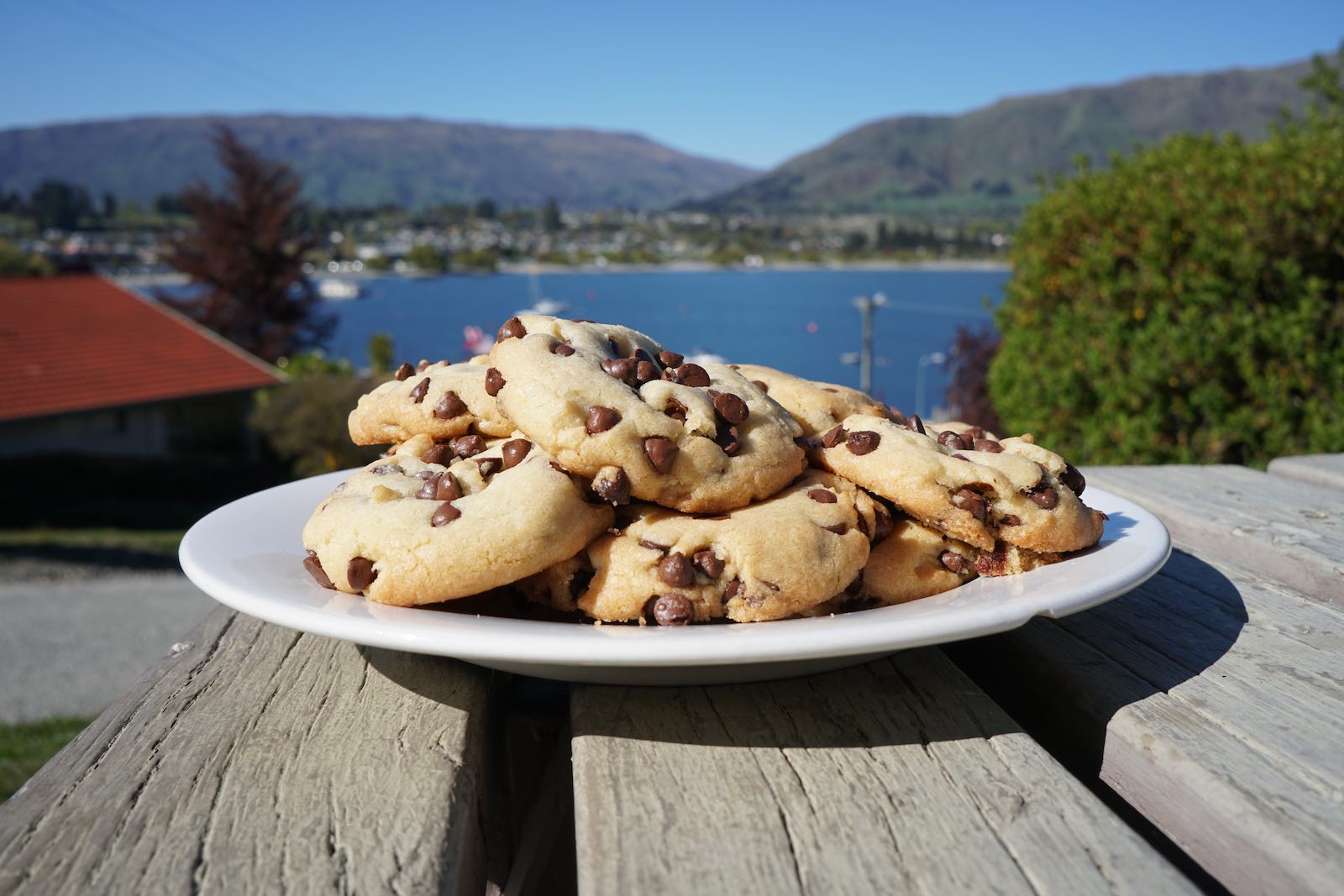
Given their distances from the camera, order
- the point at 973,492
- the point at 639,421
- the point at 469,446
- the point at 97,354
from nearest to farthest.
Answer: the point at 639,421, the point at 973,492, the point at 469,446, the point at 97,354

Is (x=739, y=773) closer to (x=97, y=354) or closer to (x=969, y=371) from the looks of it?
(x=969, y=371)

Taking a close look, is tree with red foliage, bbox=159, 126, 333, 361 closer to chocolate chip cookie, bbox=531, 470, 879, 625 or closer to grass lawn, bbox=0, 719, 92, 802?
grass lawn, bbox=0, 719, 92, 802

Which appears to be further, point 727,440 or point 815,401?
point 815,401

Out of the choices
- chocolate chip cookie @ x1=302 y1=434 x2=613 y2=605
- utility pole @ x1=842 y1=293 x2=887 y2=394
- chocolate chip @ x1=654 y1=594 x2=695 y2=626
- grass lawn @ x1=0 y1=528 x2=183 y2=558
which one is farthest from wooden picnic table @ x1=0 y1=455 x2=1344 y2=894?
grass lawn @ x1=0 y1=528 x2=183 y2=558

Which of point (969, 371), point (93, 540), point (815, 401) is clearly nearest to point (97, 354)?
point (93, 540)

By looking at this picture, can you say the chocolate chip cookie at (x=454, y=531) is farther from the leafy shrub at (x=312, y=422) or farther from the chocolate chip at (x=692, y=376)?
the leafy shrub at (x=312, y=422)

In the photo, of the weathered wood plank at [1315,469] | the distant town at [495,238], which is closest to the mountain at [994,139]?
the distant town at [495,238]
